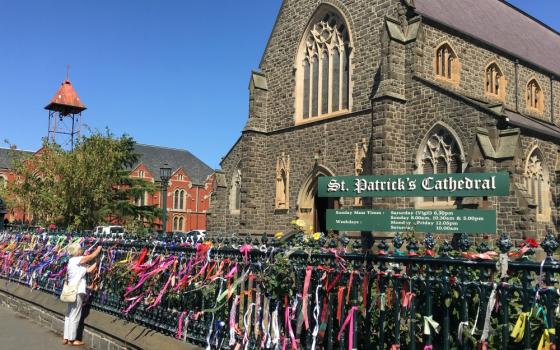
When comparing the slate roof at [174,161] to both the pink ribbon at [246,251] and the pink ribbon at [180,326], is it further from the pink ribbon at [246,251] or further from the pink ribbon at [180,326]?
the pink ribbon at [246,251]

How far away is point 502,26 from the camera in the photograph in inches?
1033

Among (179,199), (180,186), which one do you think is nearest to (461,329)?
(179,199)

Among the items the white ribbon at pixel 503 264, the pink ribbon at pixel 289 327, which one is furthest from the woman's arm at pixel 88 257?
the white ribbon at pixel 503 264

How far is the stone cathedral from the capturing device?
16.0 metres

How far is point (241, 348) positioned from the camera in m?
5.42

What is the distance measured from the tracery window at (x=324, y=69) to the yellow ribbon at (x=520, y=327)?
17149 mm

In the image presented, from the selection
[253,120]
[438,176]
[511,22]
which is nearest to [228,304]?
[438,176]

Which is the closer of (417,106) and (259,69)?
(417,106)

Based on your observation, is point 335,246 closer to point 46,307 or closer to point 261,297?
point 261,297

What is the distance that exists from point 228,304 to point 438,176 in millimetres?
2832

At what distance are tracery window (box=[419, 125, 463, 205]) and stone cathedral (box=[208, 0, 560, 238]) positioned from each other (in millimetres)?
39

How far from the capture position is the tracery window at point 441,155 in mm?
16266

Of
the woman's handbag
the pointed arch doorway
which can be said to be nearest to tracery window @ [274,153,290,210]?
the pointed arch doorway

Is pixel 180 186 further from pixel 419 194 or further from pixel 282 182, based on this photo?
pixel 419 194
